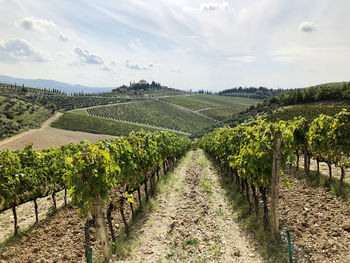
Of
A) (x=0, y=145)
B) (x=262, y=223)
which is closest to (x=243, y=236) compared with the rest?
(x=262, y=223)

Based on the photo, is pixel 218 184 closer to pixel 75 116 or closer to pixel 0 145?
pixel 0 145

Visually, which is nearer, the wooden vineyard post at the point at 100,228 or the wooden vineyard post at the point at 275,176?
the wooden vineyard post at the point at 100,228

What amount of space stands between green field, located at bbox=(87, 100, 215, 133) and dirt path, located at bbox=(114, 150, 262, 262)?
75550mm

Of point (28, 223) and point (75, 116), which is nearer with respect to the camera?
point (28, 223)

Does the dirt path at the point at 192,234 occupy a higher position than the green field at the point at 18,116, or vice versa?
the green field at the point at 18,116

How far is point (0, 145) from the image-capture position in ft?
142

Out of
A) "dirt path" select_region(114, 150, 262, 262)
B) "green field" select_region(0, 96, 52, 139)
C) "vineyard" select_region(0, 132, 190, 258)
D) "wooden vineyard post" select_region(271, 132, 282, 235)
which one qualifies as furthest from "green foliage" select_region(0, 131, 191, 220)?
"green field" select_region(0, 96, 52, 139)

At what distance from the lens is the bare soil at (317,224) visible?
683cm

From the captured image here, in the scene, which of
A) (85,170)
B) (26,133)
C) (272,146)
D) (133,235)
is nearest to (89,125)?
(26,133)

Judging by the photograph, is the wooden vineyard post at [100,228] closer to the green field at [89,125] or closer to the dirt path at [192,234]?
the dirt path at [192,234]

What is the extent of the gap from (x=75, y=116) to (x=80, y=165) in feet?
261

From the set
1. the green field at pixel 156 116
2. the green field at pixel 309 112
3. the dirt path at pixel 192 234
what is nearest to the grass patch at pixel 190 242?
the dirt path at pixel 192 234

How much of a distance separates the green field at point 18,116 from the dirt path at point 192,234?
2176 inches

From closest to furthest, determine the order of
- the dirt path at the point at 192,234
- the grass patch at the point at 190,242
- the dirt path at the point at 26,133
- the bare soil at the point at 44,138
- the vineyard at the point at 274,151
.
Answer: the dirt path at the point at 192,234
the vineyard at the point at 274,151
the grass patch at the point at 190,242
the bare soil at the point at 44,138
the dirt path at the point at 26,133
